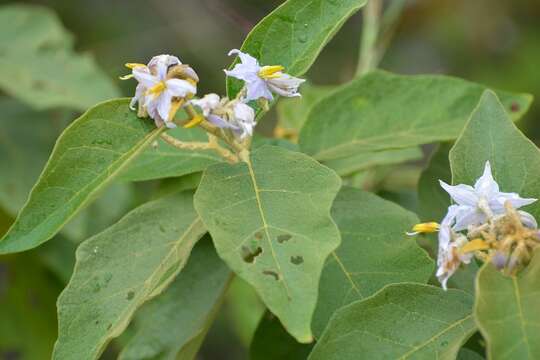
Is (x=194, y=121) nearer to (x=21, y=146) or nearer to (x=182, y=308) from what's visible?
(x=182, y=308)

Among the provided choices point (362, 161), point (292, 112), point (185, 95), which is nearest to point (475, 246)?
point (185, 95)

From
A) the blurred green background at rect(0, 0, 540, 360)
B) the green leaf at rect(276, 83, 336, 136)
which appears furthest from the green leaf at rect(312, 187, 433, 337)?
the blurred green background at rect(0, 0, 540, 360)

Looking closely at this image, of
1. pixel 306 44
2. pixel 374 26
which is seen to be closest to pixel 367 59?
pixel 374 26

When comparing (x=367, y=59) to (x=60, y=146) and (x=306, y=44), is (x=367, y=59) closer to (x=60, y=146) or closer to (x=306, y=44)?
(x=306, y=44)

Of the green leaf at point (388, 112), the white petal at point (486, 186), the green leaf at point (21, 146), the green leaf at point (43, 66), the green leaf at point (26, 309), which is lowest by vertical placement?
the green leaf at point (26, 309)

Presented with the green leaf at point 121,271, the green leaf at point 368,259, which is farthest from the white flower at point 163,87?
the green leaf at point 368,259

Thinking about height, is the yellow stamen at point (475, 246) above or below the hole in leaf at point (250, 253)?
above

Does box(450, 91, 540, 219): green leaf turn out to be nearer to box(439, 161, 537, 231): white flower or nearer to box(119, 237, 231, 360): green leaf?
box(439, 161, 537, 231): white flower

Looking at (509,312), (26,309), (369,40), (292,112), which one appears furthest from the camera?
(26,309)

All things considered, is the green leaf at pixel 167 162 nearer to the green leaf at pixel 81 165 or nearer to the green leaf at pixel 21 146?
the green leaf at pixel 81 165
